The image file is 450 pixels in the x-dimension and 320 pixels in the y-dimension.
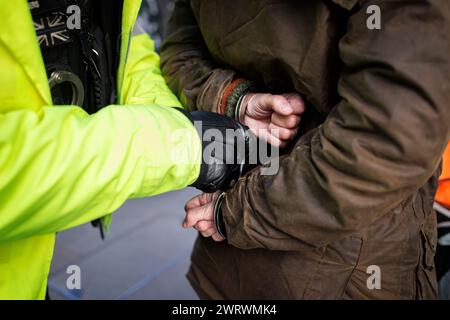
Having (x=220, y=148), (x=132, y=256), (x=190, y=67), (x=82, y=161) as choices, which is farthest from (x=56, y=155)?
Result: (x=132, y=256)

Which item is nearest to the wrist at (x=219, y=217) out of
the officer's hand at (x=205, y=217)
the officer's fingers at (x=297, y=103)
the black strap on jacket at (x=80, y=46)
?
the officer's hand at (x=205, y=217)

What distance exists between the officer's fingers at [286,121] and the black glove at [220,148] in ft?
0.26

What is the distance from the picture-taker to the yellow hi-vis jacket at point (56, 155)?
68 cm

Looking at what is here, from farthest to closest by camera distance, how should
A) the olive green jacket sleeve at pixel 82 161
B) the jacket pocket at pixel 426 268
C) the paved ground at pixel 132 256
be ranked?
the paved ground at pixel 132 256 < the jacket pocket at pixel 426 268 < the olive green jacket sleeve at pixel 82 161

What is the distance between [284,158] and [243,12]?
336 mm

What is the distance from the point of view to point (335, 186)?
813 mm

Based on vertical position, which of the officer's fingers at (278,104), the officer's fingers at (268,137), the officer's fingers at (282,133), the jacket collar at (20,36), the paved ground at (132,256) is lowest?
the paved ground at (132,256)

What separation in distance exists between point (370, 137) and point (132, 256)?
69.3 inches

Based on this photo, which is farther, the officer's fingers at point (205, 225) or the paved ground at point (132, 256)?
the paved ground at point (132, 256)

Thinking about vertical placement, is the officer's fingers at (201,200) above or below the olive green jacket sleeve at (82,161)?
below

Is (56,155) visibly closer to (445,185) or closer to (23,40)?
(23,40)

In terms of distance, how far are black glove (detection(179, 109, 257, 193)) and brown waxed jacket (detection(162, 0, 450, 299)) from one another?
46 mm

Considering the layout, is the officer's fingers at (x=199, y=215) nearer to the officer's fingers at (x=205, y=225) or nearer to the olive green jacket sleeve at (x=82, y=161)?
the officer's fingers at (x=205, y=225)

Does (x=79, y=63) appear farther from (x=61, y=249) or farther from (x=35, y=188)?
(x=61, y=249)
